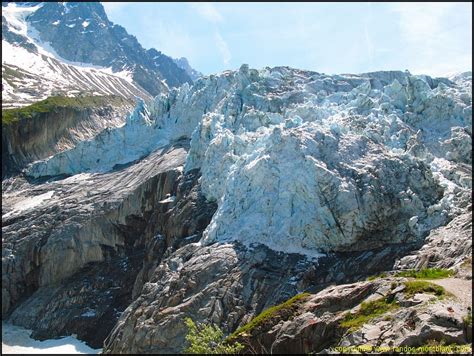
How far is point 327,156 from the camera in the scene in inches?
1747

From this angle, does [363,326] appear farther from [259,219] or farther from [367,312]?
[259,219]

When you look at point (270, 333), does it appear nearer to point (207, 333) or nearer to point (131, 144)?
point (207, 333)

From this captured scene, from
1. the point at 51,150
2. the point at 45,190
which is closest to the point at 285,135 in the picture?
the point at 45,190

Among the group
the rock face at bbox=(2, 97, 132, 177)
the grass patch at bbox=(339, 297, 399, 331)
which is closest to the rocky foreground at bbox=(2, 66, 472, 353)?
the grass patch at bbox=(339, 297, 399, 331)

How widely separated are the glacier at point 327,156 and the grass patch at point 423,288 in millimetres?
18098

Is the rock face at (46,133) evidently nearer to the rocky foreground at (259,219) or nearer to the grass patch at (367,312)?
the rocky foreground at (259,219)

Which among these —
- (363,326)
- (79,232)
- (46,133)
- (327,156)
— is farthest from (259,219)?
(46,133)

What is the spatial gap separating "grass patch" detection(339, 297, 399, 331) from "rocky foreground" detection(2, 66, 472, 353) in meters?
0.18

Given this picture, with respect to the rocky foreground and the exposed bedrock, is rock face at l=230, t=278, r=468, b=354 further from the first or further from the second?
the exposed bedrock

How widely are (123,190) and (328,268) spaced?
29.9 meters

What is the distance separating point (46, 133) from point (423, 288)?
268 feet

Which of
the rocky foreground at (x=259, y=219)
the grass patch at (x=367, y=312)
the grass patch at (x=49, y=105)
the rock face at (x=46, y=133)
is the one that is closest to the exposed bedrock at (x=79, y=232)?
the rocky foreground at (x=259, y=219)

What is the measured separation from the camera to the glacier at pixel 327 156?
41.0m

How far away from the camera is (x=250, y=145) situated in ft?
161
